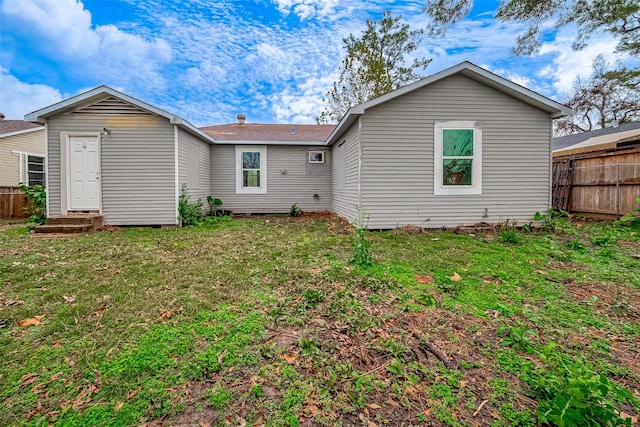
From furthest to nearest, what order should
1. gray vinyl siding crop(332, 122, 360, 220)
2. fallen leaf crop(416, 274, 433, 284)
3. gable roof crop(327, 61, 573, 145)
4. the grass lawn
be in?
gray vinyl siding crop(332, 122, 360, 220), gable roof crop(327, 61, 573, 145), fallen leaf crop(416, 274, 433, 284), the grass lawn

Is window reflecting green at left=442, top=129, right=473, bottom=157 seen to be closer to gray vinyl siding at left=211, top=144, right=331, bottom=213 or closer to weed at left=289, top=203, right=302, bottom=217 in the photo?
gray vinyl siding at left=211, top=144, right=331, bottom=213

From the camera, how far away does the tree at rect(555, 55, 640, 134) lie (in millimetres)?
14781

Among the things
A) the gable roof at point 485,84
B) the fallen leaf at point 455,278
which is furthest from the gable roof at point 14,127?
the fallen leaf at point 455,278

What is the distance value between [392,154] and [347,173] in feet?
5.74

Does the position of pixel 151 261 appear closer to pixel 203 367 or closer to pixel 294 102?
pixel 203 367

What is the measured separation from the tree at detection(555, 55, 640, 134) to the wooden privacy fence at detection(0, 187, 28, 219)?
2654 cm

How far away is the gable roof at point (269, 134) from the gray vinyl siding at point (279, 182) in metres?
0.32

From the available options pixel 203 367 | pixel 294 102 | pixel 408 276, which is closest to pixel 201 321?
pixel 203 367

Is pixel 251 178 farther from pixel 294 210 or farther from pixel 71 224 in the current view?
pixel 71 224

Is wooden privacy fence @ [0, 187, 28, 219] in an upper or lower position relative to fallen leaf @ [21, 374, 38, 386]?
upper

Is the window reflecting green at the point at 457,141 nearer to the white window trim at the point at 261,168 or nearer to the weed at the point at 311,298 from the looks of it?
the weed at the point at 311,298

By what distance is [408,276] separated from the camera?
391 cm

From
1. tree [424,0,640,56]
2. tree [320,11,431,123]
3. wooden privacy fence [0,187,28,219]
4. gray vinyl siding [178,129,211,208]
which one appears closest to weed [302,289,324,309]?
gray vinyl siding [178,129,211,208]

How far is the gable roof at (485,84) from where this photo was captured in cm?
650
